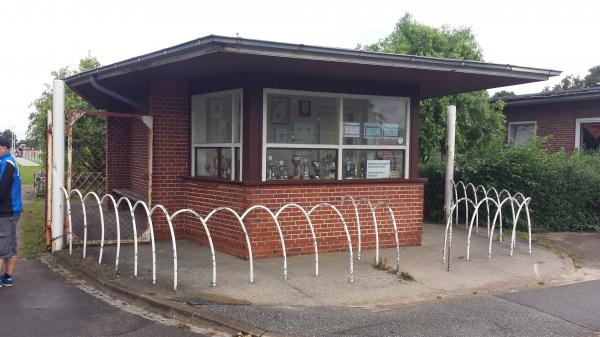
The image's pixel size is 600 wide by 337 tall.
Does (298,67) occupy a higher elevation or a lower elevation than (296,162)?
higher

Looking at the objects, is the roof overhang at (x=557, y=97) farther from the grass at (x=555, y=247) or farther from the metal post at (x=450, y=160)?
the metal post at (x=450, y=160)

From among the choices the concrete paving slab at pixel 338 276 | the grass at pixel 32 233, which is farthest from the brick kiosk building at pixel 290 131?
the grass at pixel 32 233

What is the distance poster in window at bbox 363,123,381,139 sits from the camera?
941 centimetres

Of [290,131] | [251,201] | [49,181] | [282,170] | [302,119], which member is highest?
[302,119]

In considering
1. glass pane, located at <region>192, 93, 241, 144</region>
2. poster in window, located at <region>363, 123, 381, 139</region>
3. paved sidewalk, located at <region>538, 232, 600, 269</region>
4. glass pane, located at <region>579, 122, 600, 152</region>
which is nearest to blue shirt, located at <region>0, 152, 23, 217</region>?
glass pane, located at <region>192, 93, 241, 144</region>

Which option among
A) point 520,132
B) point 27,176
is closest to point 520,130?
point 520,132

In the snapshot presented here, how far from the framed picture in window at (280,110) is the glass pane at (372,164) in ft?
3.96

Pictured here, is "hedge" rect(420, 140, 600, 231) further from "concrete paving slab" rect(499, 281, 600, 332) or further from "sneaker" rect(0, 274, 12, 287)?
"sneaker" rect(0, 274, 12, 287)

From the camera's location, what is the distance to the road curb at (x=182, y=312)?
5273 millimetres

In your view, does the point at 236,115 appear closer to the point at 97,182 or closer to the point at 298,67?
the point at 298,67

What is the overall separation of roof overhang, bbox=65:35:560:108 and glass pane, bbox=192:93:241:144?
1.50 ft

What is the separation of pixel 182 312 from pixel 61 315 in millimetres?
1276

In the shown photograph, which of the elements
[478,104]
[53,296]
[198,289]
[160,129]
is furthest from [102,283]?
[478,104]

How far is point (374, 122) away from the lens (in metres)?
9.48
